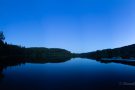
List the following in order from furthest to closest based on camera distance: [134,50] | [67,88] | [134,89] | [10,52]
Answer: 1. [134,50]
2. [10,52]
3. [67,88]
4. [134,89]

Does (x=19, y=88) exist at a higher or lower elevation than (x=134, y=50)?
lower

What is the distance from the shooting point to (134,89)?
2456 centimetres

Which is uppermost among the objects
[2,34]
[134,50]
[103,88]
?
[2,34]

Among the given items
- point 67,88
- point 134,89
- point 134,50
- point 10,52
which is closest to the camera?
point 134,89

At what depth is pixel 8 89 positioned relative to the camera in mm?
25359

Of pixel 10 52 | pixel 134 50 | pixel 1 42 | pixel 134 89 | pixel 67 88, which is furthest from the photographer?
pixel 134 50

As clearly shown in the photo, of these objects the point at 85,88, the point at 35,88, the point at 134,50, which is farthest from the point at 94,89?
the point at 134,50

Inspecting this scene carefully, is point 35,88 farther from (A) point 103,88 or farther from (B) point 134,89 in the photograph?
(B) point 134,89

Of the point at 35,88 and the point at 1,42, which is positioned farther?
the point at 1,42

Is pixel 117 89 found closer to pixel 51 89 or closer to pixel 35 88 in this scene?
pixel 51 89

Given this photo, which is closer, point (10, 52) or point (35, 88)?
point (35, 88)

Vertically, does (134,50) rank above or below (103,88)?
above

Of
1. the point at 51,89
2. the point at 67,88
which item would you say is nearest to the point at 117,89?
the point at 67,88

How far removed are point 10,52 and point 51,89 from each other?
15392cm
